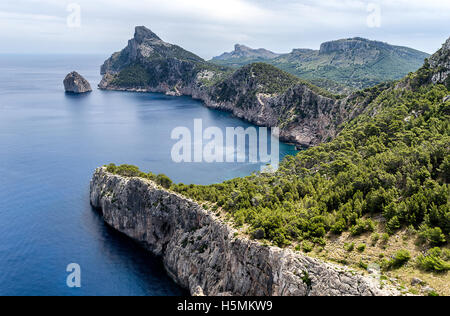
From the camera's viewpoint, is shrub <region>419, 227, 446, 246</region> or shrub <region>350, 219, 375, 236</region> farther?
shrub <region>350, 219, 375, 236</region>

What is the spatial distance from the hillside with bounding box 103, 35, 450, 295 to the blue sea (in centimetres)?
1539

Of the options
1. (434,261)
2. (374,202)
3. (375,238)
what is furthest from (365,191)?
(434,261)

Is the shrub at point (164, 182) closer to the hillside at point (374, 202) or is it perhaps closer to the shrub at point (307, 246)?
the hillside at point (374, 202)

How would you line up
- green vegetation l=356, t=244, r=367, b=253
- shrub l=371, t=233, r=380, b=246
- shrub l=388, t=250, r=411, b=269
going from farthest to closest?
shrub l=371, t=233, r=380, b=246
green vegetation l=356, t=244, r=367, b=253
shrub l=388, t=250, r=411, b=269

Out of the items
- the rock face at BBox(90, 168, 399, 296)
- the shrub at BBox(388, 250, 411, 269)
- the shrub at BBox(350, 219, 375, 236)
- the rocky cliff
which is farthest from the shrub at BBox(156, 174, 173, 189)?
the rocky cliff

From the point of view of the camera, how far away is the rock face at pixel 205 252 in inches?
1062

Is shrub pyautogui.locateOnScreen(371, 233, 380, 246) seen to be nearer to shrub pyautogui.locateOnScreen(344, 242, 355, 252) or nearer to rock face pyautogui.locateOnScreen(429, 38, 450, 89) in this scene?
shrub pyautogui.locateOnScreen(344, 242, 355, 252)

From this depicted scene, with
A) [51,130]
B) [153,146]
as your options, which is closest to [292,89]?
[153,146]

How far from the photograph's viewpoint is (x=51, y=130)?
409 feet

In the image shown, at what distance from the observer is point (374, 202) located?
3431 centimetres

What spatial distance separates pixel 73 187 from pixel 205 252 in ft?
156

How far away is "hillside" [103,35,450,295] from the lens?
26609mm

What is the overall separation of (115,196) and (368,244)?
4784 centimetres
